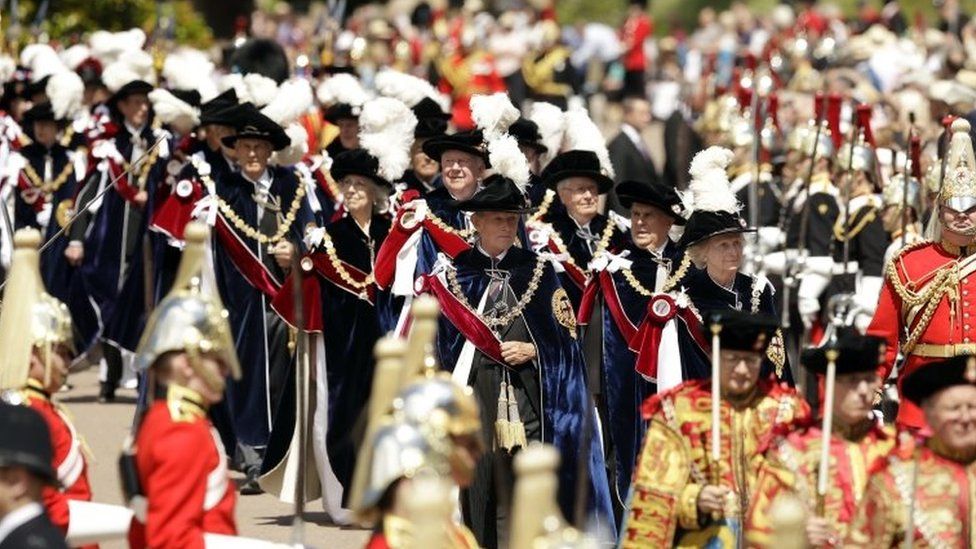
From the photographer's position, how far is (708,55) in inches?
1227

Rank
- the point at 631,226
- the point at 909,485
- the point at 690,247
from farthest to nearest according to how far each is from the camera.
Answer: the point at 631,226 < the point at 690,247 < the point at 909,485

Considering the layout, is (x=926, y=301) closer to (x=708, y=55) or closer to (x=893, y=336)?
(x=893, y=336)

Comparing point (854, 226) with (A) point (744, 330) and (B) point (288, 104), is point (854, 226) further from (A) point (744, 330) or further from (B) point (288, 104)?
(A) point (744, 330)

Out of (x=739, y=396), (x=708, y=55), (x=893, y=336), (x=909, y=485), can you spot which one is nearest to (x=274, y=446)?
(x=893, y=336)

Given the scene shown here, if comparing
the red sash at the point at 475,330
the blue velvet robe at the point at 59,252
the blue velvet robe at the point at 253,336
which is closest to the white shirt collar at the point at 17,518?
the red sash at the point at 475,330

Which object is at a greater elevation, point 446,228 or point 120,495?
point 446,228

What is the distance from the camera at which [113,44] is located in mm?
20266

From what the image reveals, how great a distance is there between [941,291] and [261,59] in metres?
8.97

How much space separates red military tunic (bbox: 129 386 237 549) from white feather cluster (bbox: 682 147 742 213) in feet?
13.5

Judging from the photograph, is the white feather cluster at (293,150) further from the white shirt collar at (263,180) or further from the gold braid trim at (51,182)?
the gold braid trim at (51,182)

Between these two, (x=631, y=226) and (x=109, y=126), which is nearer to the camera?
(x=631, y=226)

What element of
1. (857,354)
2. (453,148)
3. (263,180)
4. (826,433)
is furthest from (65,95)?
(826,433)

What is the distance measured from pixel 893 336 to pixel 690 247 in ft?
3.32

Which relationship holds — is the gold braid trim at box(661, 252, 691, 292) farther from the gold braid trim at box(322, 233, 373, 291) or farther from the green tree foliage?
the green tree foliage
